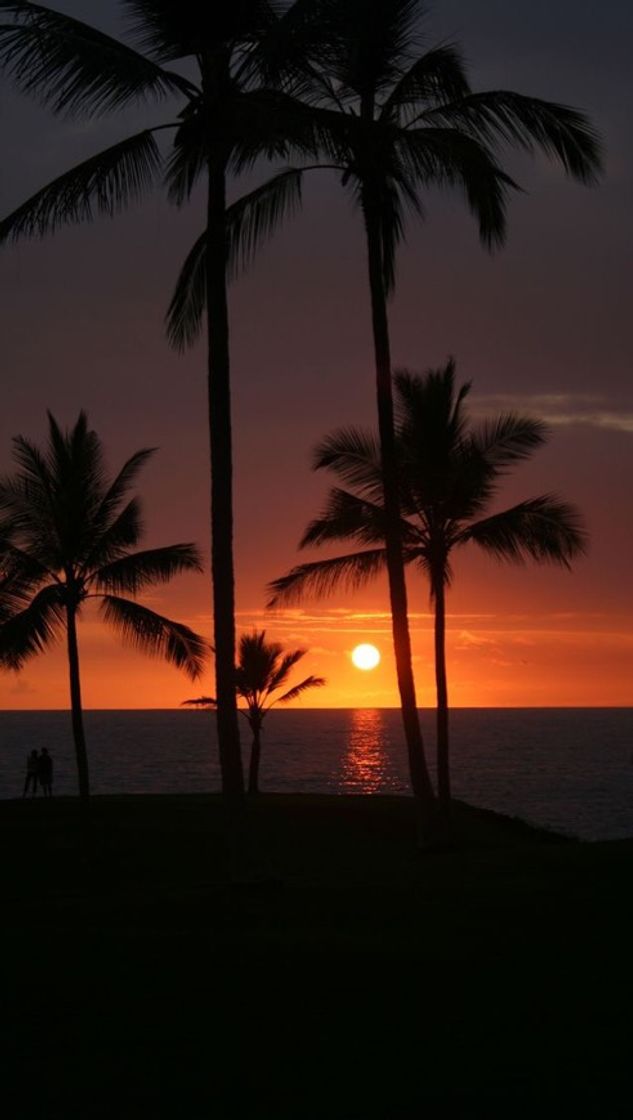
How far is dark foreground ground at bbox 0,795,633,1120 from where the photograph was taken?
372 inches

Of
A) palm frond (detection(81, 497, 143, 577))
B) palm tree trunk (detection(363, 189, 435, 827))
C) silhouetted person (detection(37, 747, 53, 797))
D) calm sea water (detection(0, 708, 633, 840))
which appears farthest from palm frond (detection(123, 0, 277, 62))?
calm sea water (detection(0, 708, 633, 840))

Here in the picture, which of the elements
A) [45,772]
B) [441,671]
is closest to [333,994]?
[441,671]

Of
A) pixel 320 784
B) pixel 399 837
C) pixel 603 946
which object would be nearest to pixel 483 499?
pixel 399 837

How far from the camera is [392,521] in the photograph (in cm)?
2314

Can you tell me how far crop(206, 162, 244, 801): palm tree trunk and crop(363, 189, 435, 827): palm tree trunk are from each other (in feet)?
18.0

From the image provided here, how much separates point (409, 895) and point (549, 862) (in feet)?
8.84

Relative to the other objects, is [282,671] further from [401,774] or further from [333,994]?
[401,774]

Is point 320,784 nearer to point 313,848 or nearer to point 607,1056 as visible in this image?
point 313,848

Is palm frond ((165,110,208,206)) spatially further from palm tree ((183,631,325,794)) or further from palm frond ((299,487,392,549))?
palm tree ((183,631,325,794))

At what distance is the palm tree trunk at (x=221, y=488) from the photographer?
17016 mm

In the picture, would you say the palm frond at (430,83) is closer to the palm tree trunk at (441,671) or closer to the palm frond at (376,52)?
the palm frond at (376,52)

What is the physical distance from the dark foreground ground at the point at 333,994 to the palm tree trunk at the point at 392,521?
3691 mm

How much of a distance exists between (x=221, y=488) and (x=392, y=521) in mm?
6151

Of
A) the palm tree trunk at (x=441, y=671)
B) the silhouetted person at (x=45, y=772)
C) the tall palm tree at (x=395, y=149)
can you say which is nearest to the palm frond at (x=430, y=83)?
the tall palm tree at (x=395, y=149)
